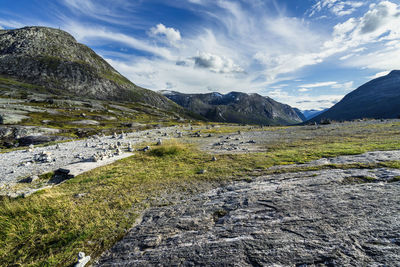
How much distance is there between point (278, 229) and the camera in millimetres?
5609

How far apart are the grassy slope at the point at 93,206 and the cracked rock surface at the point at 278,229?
120cm

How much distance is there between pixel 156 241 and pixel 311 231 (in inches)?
213

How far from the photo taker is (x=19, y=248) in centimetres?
552

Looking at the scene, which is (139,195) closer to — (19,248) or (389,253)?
(19,248)

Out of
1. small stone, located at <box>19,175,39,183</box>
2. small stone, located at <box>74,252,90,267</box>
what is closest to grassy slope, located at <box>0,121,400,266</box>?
small stone, located at <box>74,252,90,267</box>

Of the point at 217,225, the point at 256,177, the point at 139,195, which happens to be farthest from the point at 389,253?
the point at 139,195

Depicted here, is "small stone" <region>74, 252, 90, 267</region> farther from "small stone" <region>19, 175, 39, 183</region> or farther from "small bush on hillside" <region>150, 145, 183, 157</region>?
"small bush on hillside" <region>150, 145, 183, 157</region>

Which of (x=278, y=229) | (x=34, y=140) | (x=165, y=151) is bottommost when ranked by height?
(x=34, y=140)

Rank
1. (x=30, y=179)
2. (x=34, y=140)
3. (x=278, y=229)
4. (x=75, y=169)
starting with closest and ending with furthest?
1. (x=278, y=229)
2. (x=30, y=179)
3. (x=75, y=169)
4. (x=34, y=140)

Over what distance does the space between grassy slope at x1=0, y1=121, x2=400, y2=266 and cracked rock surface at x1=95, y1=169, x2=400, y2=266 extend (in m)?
1.20

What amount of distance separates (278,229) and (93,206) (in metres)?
8.34

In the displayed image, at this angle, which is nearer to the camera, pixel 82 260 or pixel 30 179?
pixel 82 260

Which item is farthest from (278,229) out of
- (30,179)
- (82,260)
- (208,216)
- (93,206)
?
(30,179)

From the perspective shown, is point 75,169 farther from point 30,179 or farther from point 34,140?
point 34,140
